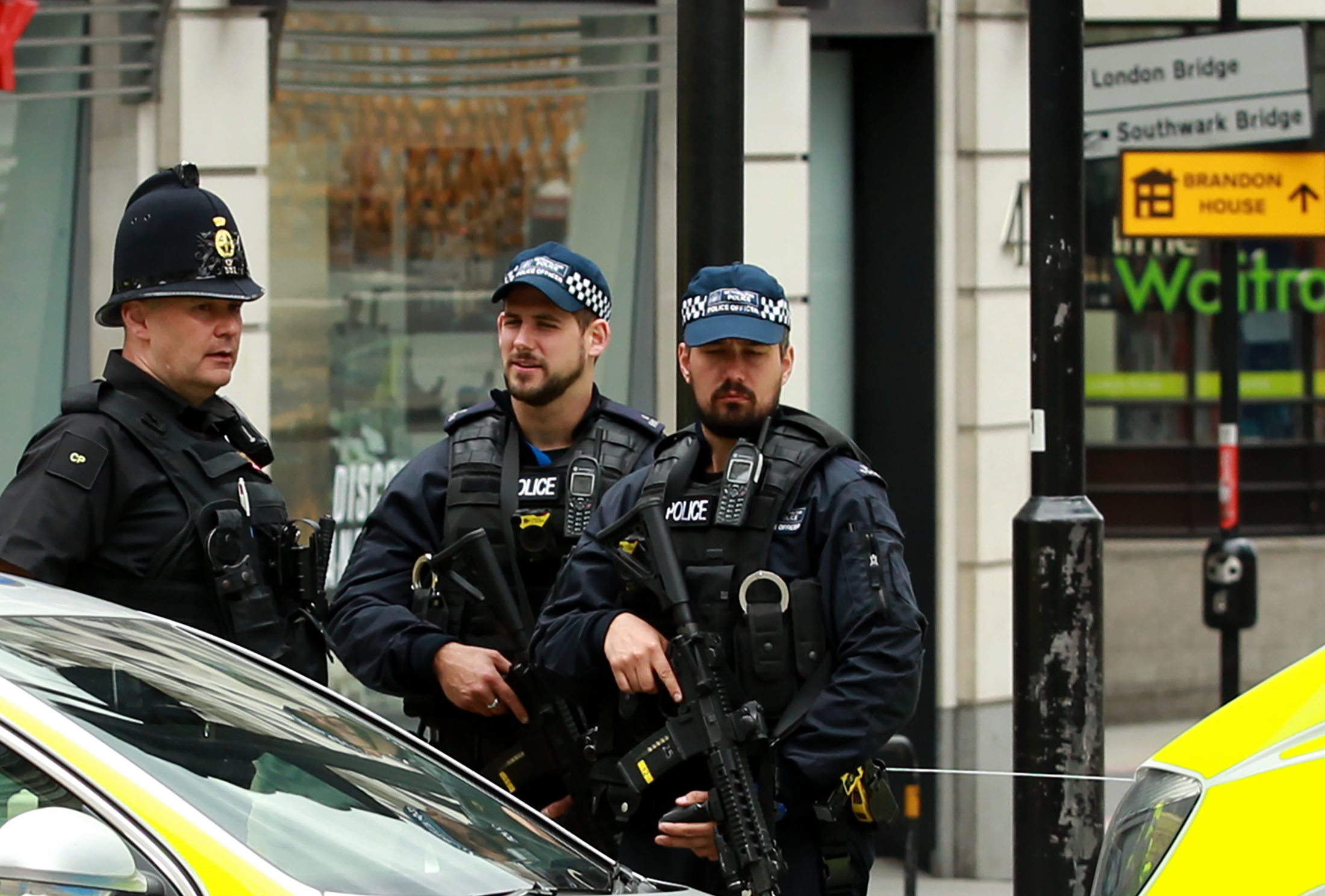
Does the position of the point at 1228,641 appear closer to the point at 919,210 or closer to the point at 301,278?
the point at 919,210

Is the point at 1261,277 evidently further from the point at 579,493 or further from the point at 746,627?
the point at 746,627

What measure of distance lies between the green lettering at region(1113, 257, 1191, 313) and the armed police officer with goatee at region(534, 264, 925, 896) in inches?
320

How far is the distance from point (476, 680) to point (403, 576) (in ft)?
1.41

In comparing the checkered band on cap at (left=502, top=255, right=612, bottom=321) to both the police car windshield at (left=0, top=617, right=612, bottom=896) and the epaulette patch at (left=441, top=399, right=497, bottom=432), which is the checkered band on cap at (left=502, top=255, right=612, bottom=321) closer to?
the epaulette patch at (left=441, top=399, right=497, bottom=432)

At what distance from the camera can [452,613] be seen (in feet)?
15.0

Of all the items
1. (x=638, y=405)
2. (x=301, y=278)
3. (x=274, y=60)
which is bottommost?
(x=638, y=405)

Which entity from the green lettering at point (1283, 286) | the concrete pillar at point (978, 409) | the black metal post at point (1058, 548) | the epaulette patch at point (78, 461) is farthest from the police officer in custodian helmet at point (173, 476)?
the green lettering at point (1283, 286)

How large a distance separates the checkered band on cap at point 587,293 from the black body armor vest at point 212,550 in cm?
89

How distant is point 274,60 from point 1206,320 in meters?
6.73

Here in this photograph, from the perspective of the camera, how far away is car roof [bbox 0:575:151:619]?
3.14 m

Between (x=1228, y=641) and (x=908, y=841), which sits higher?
(x=1228, y=641)

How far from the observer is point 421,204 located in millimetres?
8391

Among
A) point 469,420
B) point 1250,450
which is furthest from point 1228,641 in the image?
point 469,420

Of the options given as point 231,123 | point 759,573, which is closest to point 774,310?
point 759,573
